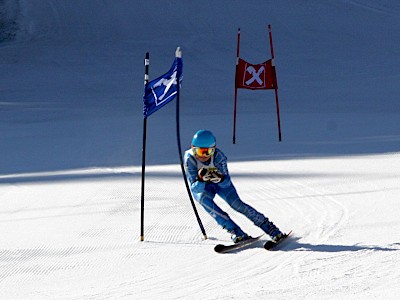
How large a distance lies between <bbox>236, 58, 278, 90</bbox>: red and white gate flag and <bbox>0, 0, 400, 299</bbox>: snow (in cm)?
83

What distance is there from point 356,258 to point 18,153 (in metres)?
6.97

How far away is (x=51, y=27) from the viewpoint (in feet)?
84.4

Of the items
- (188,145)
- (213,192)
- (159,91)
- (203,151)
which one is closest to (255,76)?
(188,145)

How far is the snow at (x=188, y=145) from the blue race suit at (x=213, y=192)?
0.27 metres

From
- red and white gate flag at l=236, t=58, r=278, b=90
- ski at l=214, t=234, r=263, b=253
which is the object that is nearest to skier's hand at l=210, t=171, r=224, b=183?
ski at l=214, t=234, r=263, b=253

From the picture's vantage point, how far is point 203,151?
6.55 meters

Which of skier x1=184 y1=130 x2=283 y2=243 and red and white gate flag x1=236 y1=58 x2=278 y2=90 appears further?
red and white gate flag x1=236 y1=58 x2=278 y2=90

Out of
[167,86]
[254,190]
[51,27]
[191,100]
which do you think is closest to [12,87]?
[191,100]

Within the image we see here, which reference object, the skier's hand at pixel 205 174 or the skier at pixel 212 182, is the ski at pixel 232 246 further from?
the skier's hand at pixel 205 174

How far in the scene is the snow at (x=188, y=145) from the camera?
5.87m

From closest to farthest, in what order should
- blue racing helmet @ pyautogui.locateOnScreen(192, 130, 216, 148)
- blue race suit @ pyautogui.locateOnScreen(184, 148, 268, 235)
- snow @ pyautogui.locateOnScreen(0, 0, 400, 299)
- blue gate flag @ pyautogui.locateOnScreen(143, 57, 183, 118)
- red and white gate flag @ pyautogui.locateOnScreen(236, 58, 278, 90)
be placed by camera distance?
snow @ pyautogui.locateOnScreen(0, 0, 400, 299) → blue racing helmet @ pyautogui.locateOnScreen(192, 130, 216, 148) → blue race suit @ pyautogui.locateOnScreen(184, 148, 268, 235) → blue gate flag @ pyautogui.locateOnScreen(143, 57, 183, 118) → red and white gate flag @ pyautogui.locateOnScreen(236, 58, 278, 90)

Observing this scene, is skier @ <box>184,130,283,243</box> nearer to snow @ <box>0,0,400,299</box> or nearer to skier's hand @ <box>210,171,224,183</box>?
skier's hand @ <box>210,171,224,183</box>

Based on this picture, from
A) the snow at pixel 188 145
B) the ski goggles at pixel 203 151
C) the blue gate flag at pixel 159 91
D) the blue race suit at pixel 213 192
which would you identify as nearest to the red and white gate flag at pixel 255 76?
the snow at pixel 188 145

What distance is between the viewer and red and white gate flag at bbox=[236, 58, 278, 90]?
40.0 feet
